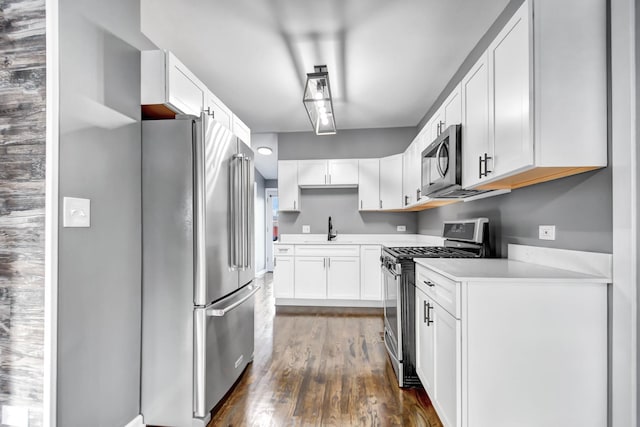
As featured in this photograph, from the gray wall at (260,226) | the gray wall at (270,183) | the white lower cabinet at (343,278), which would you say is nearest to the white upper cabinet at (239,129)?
the white lower cabinet at (343,278)

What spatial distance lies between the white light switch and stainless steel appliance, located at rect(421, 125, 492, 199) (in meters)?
2.17

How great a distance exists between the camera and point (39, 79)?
133cm

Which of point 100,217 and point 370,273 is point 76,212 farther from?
point 370,273

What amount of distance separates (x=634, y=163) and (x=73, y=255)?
2373 millimetres

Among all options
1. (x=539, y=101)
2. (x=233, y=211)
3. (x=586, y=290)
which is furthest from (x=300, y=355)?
(x=539, y=101)

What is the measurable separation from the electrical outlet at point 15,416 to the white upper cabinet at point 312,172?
3844 millimetres

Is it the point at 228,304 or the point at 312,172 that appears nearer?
the point at 228,304

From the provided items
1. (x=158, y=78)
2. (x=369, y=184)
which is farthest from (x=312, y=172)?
(x=158, y=78)

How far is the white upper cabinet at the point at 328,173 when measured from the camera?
4703 millimetres

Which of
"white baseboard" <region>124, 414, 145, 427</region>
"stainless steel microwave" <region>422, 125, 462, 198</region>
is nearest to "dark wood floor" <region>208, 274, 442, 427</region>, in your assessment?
"white baseboard" <region>124, 414, 145, 427</region>

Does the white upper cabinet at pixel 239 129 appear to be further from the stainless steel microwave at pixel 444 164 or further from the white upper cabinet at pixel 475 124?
the white upper cabinet at pixel 475 124

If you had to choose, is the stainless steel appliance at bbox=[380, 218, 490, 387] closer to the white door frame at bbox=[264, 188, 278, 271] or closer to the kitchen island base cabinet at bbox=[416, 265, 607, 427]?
the kitchen island base cabinet at bbox=[416, 265, 607, 427]

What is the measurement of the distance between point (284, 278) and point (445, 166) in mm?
2838

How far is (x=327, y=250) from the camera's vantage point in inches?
172
